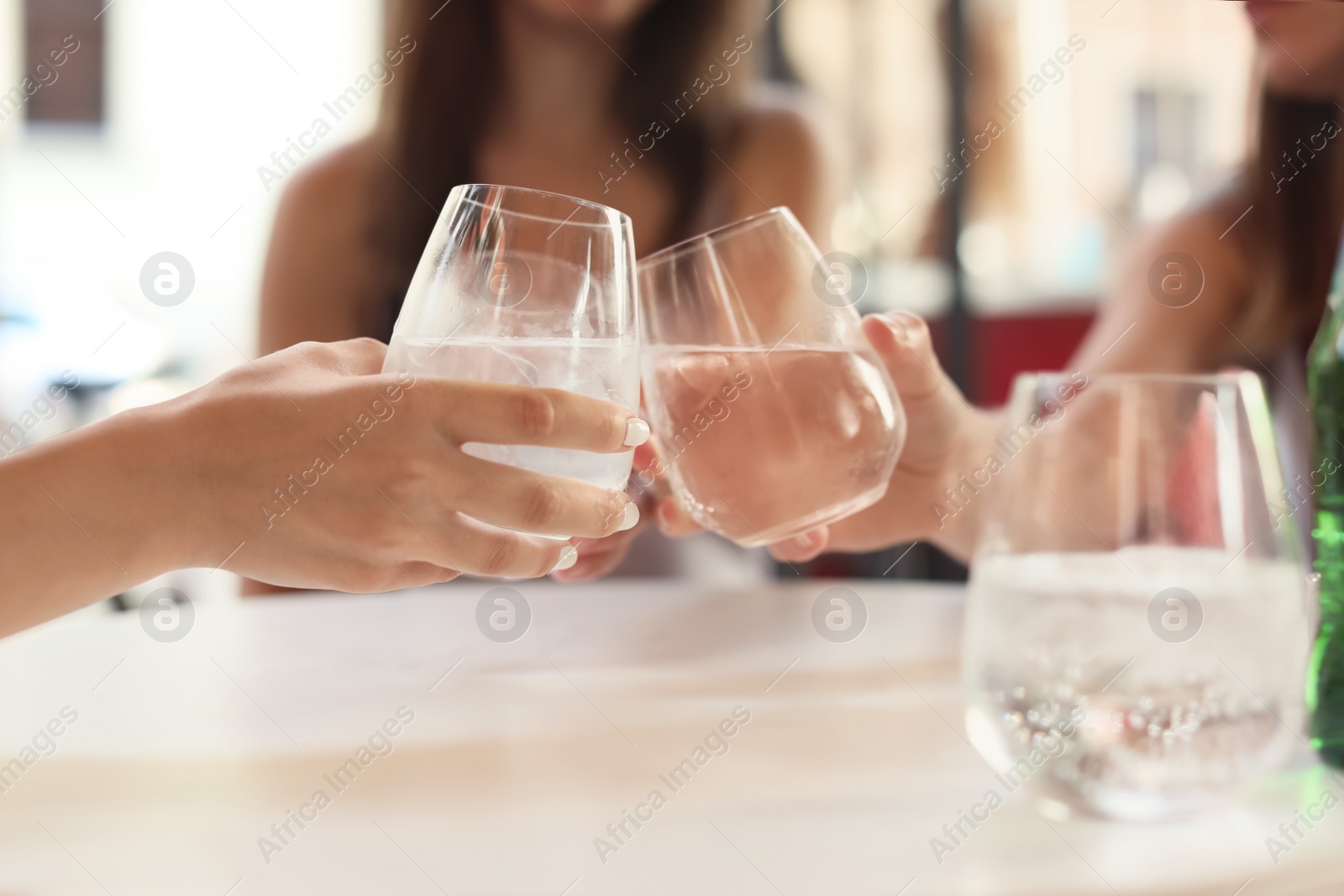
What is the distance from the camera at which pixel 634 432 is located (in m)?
0.40

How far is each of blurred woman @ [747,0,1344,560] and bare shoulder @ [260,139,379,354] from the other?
2.55ft

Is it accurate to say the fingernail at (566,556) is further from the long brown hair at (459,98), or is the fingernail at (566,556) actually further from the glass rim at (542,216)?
the long brown hair at (459,98)

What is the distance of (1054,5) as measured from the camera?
5.64 meters

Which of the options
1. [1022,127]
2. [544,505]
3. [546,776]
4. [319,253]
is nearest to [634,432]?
[544,505]

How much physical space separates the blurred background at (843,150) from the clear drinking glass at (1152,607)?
1.72 m

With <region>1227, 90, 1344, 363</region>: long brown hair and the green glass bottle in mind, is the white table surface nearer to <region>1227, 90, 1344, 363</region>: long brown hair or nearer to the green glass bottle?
the green glass bottle

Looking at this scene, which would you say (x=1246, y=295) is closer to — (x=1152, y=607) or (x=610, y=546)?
(x=610, y=546)

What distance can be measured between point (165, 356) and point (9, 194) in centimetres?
208

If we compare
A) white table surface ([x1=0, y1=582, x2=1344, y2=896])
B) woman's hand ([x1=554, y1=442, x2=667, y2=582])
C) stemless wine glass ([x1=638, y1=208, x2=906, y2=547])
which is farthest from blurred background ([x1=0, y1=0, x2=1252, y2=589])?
stemless wine glass ([x1=638, y1=208, x2=906, y2=547])

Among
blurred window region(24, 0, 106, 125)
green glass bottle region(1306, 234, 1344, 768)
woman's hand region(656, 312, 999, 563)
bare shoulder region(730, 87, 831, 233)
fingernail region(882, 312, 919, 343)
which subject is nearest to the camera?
green glass bottle region(1306, 234, 1344, 768)

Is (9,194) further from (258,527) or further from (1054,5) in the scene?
(258,527)

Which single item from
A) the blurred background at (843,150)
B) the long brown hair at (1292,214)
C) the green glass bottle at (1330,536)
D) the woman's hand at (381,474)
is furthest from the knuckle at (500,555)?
the blurred background at (843,150)

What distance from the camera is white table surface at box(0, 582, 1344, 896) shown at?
350mm

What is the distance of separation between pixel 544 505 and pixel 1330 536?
1.14 ft
